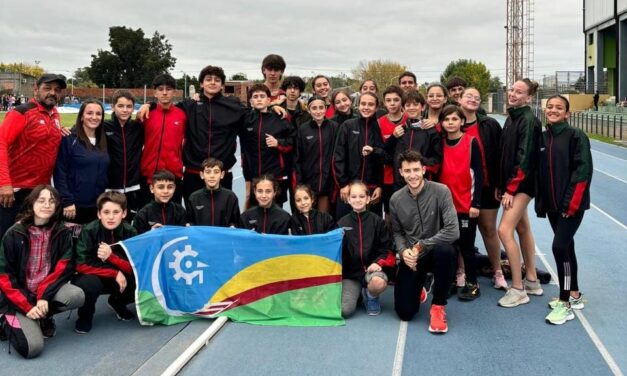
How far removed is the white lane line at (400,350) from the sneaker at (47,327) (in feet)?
9.19

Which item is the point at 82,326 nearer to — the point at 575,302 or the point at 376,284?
the point at 376,284

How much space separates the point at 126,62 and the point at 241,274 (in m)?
81.6

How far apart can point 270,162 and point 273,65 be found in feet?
4.41

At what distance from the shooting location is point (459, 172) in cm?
554

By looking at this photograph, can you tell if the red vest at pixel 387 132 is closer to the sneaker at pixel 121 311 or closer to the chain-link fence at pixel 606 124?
the sneaker at pixel 121 311

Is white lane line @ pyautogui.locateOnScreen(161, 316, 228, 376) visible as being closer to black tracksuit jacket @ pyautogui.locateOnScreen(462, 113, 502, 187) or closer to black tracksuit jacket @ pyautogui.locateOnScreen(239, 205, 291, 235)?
black tracksuit jacket @ pyautogui.locateOnScreen(239, 205, 291, 235)

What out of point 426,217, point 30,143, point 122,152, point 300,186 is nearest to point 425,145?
point 426,217

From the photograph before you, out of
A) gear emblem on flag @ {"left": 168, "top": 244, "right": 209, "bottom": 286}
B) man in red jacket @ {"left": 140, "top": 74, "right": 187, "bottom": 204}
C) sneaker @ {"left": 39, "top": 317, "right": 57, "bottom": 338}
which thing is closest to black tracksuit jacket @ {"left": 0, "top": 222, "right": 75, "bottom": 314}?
sneaker @ {"left": 39, "top": 317, "right": 57, "bottom": 338}

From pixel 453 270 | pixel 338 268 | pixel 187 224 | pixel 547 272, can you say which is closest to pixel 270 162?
pixel 187 224

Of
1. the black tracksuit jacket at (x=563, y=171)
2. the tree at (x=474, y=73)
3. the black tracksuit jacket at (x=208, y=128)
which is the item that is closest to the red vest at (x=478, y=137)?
the black tracksuit jacket at (x=563, y=171)

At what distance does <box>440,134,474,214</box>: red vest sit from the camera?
5.51 metres

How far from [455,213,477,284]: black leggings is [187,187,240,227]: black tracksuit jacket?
2200mm

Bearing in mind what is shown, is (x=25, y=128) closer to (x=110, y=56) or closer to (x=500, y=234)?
(x=500, y=234)

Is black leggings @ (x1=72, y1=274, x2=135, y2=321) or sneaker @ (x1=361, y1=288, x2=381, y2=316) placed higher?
black leggings @ (x1=72, y1=274, x2=135, y2=321)
